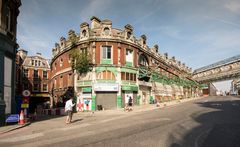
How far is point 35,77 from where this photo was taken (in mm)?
45656

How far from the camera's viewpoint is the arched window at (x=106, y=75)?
24.7m

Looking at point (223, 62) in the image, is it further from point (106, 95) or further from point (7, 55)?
point (7, 55)

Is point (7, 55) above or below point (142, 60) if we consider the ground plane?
below

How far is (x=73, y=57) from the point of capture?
2606 centimetres

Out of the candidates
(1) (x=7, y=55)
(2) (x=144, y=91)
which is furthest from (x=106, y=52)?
(1) (x=7, y=55)

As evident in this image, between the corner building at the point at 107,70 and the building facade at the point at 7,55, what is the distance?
11.7 metres

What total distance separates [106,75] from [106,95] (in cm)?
288

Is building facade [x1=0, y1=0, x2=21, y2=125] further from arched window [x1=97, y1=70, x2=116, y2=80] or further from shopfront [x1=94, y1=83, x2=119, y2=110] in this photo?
arched window [x1=97, y1=70, x2=116, y2=80]

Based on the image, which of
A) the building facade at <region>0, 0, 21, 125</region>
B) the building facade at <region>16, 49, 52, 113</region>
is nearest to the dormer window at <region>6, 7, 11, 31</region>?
the building facade at <region>0, 0, 21, 125</region>

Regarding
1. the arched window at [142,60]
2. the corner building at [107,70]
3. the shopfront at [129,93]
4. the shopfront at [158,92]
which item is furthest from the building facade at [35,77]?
the shopfront at [158,92]

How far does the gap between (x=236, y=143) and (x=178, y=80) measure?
44031 millimetres

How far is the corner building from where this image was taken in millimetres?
24344

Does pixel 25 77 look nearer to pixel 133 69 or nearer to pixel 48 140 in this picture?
pixel 133 69

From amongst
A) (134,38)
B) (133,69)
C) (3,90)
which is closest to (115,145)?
(3,90)
